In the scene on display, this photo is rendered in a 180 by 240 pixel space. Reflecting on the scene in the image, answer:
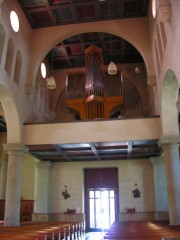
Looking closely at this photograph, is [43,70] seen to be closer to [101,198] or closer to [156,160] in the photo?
[156,160]

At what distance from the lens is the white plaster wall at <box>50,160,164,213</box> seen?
16719 millimetres

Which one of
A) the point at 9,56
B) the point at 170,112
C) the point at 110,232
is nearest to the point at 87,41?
the point at 9,56

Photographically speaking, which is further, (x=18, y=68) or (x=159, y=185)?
(x=159, y=185)

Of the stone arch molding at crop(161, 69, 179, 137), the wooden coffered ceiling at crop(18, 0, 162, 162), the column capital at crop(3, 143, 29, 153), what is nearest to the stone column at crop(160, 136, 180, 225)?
the stone arch molding at crop(161, 69, 179, 137)

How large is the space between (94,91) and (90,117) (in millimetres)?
1406

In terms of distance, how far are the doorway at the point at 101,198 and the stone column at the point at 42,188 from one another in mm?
2513

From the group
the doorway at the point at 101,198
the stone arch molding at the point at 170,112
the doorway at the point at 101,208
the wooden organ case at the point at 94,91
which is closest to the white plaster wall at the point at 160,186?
the doorway at the point at 101,198

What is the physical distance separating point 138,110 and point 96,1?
24.9 ft

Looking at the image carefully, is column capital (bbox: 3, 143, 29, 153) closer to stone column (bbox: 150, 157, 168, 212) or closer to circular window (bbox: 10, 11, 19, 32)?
circular window (bbox: 10, 11, 19, 32)

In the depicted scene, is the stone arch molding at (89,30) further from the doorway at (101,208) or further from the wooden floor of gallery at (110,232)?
the doorway at (101,208)

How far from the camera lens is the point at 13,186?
11930 millimetres

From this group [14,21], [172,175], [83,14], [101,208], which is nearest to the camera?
[172,175]

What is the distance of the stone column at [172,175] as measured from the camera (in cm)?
1078

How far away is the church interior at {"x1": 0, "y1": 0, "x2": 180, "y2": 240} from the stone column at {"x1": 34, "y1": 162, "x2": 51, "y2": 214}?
63mm
